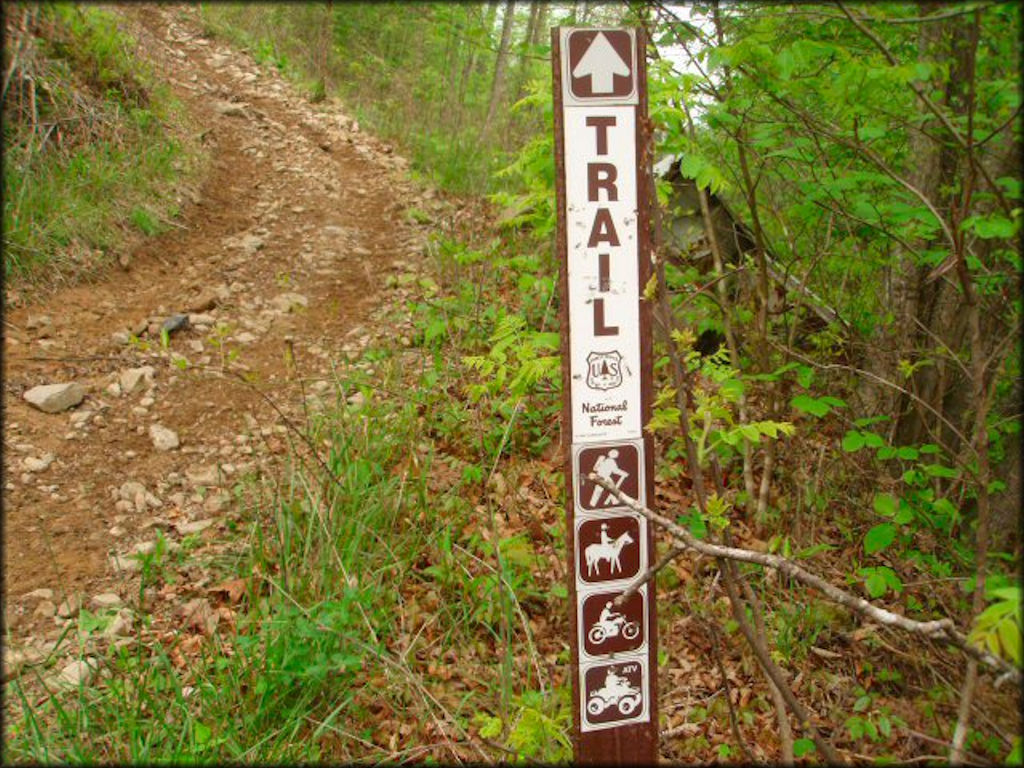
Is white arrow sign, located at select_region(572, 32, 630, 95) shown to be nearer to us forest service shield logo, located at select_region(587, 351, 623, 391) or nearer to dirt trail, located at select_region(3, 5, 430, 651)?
us forest service shield logo, located at select_region(587, 351, 623, 391)

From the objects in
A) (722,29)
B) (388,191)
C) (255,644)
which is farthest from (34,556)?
(388,191)

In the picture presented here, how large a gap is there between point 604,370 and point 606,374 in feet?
→ 0.05

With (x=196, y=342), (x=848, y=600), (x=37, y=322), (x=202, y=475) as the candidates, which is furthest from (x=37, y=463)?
(x=848, y=600)

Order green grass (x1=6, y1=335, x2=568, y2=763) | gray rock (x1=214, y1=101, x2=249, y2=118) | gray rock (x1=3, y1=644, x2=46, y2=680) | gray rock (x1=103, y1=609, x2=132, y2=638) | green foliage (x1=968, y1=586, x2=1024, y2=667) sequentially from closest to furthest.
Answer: green foliage (x1=968, y1=586, x2=1024, y2=667) → green grass (x1=6, y1=335, x2=568, y2=763) → gray rock (x1=3, y1=644, x2=46, y2=680) → gray rock (x1=103, y1=609, x2=132, y2=638) → gray rock (x1=214, y1=101, x2=249, y2=118)

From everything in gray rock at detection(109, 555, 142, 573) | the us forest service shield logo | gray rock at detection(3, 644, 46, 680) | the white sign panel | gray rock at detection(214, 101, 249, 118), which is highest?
gray rock at detection(214, 101, 249, 118)

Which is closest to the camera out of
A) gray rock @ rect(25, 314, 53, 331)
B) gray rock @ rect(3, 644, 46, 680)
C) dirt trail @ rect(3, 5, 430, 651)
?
gray rock @ rect(3, 644, 46, 680)

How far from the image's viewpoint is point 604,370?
2.13m

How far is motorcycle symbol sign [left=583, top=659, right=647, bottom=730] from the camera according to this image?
217 centimetres

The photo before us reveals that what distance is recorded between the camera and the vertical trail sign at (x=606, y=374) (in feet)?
6.85

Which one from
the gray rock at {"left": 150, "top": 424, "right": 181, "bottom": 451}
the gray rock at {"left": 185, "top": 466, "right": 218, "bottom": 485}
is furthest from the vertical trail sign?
the gray rock at {"left": 150, "top": 424, "right": 181, "bottom": 451}

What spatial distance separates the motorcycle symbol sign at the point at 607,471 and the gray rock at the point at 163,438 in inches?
119

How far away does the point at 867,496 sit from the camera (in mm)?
3721

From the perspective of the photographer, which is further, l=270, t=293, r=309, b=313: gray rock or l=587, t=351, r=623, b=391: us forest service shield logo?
l=270, t=293, r=309, b=313: gray rock

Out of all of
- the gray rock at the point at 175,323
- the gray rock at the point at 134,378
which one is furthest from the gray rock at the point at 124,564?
the gray rock at the point at 175,323
